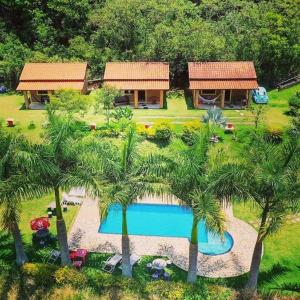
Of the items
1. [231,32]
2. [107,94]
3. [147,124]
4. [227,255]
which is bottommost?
[227,255]

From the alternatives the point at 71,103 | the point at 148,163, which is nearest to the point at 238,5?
the point at 71,103

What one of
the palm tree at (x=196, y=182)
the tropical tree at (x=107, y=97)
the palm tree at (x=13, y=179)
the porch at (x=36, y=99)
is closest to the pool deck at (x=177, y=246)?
the palm tree at (x=196, y=182)

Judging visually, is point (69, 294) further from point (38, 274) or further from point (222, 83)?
point (222, 83)

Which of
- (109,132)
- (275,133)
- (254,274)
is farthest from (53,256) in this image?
(275,133)

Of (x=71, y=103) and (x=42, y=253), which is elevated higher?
(x=71, y=103)

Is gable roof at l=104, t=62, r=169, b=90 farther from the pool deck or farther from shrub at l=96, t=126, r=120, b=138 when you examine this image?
the pool deck

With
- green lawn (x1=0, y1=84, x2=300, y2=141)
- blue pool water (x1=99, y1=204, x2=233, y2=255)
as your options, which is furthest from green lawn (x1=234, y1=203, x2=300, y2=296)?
green lawn (x1=0, y1=84, x2=300, y2=141)

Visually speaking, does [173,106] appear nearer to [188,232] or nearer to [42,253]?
[188,232]
